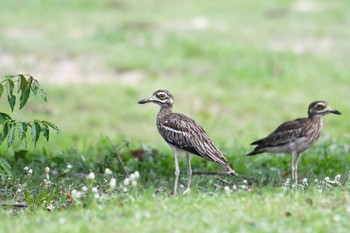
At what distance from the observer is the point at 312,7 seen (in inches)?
1057

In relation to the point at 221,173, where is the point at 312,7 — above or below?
above

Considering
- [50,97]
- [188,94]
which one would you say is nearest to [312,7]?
[188,94]

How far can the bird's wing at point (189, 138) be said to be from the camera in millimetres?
9098

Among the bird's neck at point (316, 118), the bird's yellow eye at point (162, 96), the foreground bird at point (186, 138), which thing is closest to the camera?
the foreground bird at point (186, 138)

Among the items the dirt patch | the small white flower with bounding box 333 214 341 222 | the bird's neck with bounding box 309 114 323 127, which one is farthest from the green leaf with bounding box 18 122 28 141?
the dirt patch

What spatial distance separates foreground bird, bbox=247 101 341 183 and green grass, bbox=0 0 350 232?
365mm

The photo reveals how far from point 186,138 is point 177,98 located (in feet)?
28.2

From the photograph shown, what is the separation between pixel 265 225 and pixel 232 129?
9.86 metres

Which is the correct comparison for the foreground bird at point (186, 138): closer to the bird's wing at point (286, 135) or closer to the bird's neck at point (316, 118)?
the bird's wing at point (286, 135)

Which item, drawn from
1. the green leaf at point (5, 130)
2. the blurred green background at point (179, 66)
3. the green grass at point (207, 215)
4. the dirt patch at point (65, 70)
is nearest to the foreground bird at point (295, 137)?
the blurred green background at point (179, 66)

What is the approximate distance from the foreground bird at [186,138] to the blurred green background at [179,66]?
241cm

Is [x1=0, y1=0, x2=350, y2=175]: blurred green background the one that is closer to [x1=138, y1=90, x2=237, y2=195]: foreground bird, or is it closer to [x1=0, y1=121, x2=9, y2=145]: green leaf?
[x1=138, y1=90, x2=237, y2=195]: foreground bird

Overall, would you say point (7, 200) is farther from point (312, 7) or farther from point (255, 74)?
point (312, 7)

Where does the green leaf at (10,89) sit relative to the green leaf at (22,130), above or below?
above
